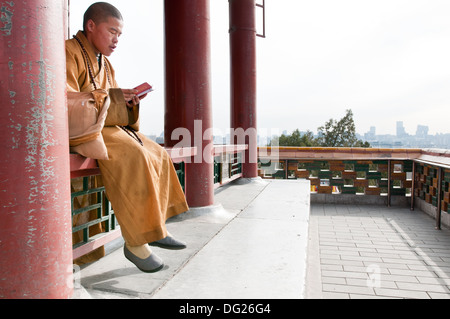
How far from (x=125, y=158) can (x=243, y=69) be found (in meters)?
4.92

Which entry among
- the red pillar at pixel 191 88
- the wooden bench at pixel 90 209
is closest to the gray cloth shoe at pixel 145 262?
the wooden bench at pixel 90 209

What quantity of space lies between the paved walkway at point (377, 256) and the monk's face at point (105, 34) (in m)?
2.13

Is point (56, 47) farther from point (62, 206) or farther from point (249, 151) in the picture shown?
point (249, 151)

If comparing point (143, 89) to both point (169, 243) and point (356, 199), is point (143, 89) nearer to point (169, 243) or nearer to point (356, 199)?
point (169, 243)

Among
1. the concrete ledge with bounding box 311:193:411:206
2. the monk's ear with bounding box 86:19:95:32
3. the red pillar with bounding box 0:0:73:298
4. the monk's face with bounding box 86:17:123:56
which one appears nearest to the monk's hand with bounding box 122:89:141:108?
the monk's face with bounding box 86:17:123:56

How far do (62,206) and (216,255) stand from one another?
142 centimetres

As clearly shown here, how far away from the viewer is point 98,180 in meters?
2.55

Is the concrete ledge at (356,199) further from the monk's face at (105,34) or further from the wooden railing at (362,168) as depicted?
the monk's face at (105,34)

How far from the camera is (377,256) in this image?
4457 mm

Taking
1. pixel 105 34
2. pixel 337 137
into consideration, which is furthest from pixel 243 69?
pixel 337 137

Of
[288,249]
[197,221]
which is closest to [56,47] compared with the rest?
[288,249]

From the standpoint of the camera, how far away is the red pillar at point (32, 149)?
1.32 metres

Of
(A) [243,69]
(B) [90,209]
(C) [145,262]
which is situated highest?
(A) [243,69]

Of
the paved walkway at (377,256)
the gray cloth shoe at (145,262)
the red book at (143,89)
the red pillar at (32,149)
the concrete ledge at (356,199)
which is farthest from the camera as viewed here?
the concrete ledge at (356,199)
